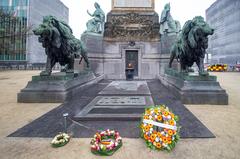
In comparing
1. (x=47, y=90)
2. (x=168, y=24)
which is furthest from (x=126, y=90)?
(x=168, y=24)

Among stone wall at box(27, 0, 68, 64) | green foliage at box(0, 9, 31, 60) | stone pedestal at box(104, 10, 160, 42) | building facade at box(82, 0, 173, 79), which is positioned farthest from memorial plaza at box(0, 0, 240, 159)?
stone wall at box(27, 0, 68, 64)

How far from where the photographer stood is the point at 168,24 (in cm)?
1641

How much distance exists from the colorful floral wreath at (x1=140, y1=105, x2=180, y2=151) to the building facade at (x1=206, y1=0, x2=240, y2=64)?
2182 inches

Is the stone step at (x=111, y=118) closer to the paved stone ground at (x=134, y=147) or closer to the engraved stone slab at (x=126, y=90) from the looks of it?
the paved stone ground at (x=134, y=147)

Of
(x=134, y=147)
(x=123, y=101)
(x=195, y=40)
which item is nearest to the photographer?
(x=134, y=147)

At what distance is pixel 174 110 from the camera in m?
5.22

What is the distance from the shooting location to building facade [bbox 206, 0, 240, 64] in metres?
48.3

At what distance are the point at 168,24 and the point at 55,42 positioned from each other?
44.5ft

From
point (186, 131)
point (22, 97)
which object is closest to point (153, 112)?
point (186, 131)

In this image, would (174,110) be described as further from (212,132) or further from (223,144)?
(223,144)

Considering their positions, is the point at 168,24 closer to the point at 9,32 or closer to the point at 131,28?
the point at 131,28

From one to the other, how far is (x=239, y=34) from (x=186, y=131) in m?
58.6

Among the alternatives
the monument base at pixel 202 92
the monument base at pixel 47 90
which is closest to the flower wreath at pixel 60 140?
the monument base at pixel 47 90

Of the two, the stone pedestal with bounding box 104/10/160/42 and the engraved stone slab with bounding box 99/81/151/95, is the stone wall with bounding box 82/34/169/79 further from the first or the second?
the engraved stone slab with bounding box 99/81/151/95
